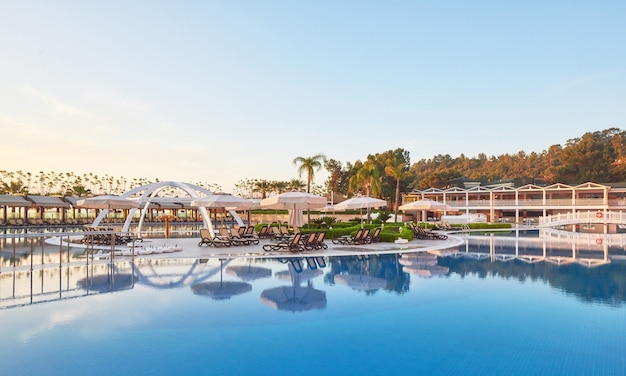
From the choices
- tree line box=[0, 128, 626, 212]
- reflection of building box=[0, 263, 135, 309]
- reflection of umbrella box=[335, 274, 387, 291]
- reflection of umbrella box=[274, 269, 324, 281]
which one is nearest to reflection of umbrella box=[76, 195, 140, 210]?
reflection of building box=[0, 263, 135, 309]

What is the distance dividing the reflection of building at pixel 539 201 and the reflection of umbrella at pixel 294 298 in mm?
33909

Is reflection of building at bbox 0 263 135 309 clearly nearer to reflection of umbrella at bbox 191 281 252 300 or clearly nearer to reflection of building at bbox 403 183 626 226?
reflection of umbrella at bbox 191 281 252 300

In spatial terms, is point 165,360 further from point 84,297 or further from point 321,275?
point 321,275

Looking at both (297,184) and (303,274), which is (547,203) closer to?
(297,184)

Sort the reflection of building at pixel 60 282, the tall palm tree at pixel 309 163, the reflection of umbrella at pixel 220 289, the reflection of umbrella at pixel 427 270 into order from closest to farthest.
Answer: the reflection of building at pixel 60 282 < the reflection of umbrella at pixel 220 289 < the reflection of umbrella at pixel 427 270 < the tall palm tree at pixel 309 163

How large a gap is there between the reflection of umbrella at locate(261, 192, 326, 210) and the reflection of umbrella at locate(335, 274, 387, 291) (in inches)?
282

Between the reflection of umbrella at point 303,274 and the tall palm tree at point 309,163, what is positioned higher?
the tall palm tree at point 309,163

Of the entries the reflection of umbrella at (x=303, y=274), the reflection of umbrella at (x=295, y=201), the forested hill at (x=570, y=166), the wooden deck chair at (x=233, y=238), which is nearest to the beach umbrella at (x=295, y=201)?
the reflection of umbrella at (x=295, y=201)

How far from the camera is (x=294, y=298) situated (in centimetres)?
870

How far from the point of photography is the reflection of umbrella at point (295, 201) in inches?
712

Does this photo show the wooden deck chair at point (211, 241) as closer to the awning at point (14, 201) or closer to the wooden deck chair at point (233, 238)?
the wooden deck chair at point (233, 238)

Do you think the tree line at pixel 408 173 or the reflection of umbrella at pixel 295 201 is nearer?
the reflection of umbrella at pixel 295 201

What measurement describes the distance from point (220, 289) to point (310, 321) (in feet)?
10.7

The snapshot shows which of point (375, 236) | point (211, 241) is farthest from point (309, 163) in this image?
point (211, 241)
